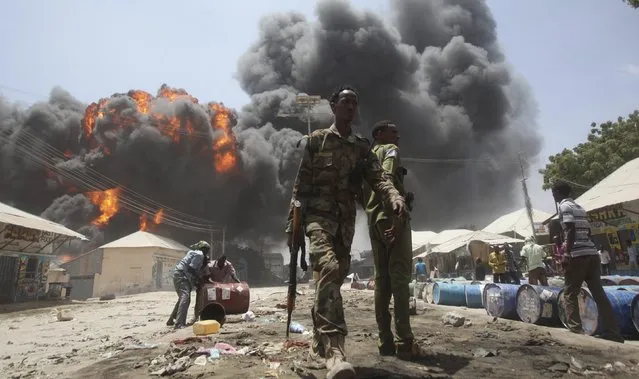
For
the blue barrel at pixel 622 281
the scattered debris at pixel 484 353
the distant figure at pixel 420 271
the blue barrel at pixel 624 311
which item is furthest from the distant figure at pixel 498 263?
the scattered debris at pixel 484 353

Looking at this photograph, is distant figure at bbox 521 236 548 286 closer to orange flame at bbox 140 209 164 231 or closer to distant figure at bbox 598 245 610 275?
distant figure at bbox 598 245 610 275

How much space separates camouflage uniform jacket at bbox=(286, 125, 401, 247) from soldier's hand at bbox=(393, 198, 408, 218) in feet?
0.21

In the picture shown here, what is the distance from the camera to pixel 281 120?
54906mm

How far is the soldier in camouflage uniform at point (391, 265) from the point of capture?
3.13 meters

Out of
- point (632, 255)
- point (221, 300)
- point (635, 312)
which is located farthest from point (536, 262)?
point (221, 300)

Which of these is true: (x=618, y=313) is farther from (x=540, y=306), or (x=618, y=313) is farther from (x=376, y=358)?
(x=376, y=358)

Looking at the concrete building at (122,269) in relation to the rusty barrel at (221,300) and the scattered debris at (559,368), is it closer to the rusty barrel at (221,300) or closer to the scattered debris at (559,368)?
the rusty barrel at (221,300)

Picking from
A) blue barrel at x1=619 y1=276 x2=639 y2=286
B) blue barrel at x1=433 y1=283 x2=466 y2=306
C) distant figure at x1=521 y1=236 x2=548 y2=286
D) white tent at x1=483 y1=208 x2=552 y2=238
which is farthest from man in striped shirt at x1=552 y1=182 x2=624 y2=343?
white tent at x1=483 y1=208 x2=552 y2=238

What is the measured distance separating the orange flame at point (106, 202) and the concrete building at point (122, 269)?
1125cm

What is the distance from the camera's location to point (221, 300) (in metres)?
7.14

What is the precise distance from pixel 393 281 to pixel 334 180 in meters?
1.13

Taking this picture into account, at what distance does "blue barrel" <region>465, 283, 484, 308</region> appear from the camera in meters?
7.81

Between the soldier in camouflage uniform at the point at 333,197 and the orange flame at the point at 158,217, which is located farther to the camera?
the orange flame at the point at 158,217

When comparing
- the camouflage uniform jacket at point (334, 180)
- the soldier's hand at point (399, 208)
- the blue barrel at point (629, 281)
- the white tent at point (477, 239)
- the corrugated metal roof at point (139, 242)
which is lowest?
the blue barrel at point (629, 281)
